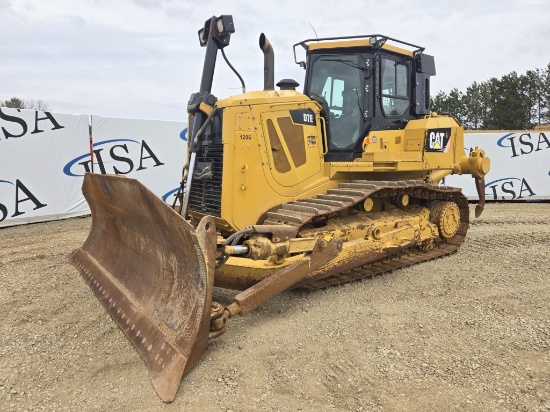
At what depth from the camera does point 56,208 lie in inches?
378

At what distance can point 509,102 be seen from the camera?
30.8 m

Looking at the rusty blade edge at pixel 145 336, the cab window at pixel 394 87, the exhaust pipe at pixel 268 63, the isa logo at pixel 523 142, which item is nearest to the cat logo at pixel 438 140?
the cab window at pixel 394 87

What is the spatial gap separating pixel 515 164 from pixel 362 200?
920 cm

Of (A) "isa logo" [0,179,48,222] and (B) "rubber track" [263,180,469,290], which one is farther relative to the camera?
(A) "isa logo" [0,179,48,222]

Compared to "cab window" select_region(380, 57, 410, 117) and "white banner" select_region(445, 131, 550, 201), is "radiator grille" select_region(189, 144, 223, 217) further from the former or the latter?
"white banner" select_region(445, 131, 550, 201)

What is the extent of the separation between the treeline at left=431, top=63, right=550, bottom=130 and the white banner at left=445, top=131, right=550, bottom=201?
20.1 m

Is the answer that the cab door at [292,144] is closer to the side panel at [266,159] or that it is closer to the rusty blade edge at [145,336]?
the side panel at [266,159]

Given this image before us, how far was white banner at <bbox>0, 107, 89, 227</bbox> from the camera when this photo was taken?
8898 millimetres

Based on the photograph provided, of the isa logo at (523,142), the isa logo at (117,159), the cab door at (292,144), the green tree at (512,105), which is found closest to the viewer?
the cab door at (292,144)

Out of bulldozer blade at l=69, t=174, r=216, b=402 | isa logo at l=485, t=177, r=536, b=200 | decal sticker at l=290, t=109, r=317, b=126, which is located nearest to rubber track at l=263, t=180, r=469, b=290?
decal sticker at l=290, t=109, r=317, b=126

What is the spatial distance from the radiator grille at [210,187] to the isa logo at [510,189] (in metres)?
9.99

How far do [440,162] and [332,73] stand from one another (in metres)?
2.01

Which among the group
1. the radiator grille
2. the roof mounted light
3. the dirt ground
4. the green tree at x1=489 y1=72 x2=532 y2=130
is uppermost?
the green tree at x1=489 y1=72 x2=532 y2=130

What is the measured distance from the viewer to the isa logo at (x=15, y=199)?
8852mm
